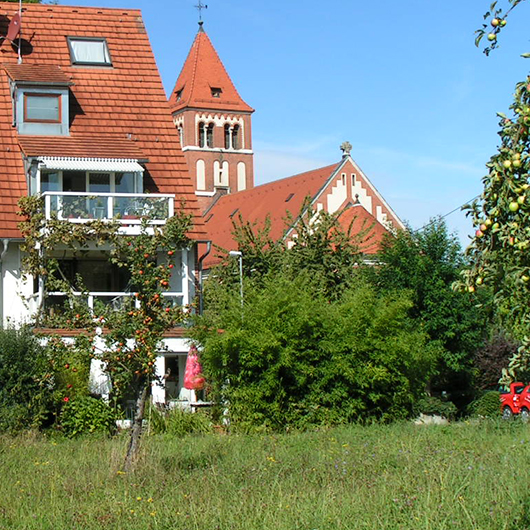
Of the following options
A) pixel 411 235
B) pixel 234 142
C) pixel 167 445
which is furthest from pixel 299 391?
pixel 234 142

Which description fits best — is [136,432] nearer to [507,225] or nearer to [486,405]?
[507,225]

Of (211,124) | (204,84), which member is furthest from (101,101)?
(204,84)

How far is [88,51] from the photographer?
104 ft

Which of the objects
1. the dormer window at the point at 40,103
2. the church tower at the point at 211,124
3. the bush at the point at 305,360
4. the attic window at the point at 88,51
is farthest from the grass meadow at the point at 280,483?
the church tower at the point at 211,124

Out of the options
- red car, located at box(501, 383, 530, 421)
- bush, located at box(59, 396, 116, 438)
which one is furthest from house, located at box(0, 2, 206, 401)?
red car, located at box(501, 383, 530, 421)

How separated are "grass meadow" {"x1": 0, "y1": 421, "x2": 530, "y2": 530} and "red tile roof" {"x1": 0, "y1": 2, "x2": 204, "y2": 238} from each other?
1149cm

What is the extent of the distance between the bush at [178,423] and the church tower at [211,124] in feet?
182

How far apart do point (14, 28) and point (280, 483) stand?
22809mm

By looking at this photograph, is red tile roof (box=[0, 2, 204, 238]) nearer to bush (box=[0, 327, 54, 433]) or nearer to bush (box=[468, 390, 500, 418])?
bush (box=[0, 327, 54, 433])

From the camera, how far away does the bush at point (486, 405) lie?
88.9 ft

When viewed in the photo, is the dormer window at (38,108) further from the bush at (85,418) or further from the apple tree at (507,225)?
the apple tree at (507,225)

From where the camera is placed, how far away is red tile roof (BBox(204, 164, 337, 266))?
181ft

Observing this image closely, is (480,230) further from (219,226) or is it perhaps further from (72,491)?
(219,226)

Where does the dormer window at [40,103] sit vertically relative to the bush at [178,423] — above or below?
above
